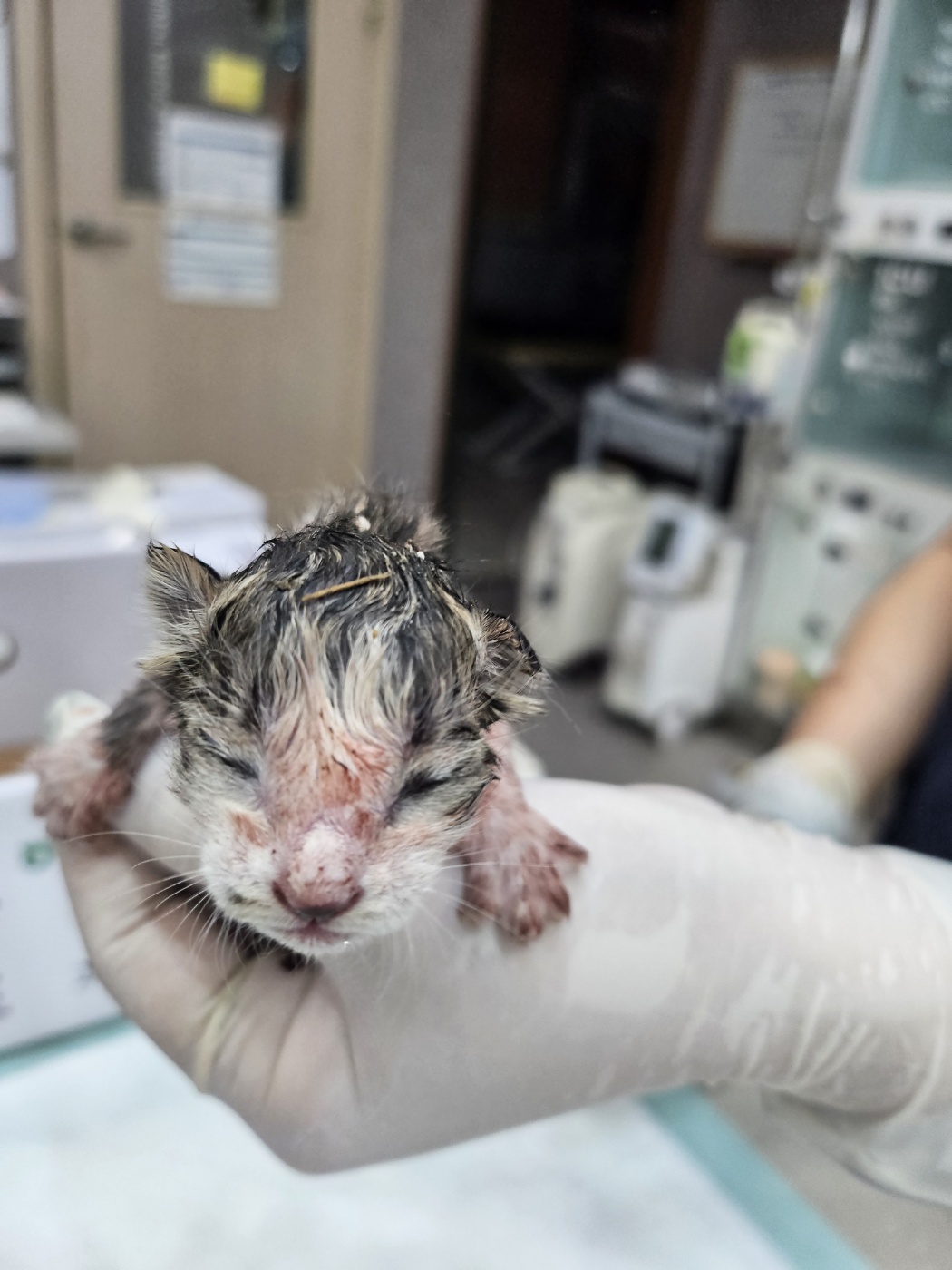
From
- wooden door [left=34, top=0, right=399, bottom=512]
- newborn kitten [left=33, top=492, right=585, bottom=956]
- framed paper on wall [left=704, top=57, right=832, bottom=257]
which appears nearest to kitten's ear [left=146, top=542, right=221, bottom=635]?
newborn kitten [left=33, top=492, right=585, bottom=956]

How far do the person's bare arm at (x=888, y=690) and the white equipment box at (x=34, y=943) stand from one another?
698mm

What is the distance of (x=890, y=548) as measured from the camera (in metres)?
1.80

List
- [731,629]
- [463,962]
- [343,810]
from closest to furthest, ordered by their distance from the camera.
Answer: [343,810], [463,962], [731,629]

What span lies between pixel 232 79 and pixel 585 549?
1.67m

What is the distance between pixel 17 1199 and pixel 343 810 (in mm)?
653

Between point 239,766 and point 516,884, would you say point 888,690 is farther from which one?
point 239,766

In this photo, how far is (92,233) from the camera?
0.65 m

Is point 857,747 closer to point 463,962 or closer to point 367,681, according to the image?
point 463,962

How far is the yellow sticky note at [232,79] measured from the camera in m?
0.55

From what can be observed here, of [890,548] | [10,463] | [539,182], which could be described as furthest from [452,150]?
[890,548]

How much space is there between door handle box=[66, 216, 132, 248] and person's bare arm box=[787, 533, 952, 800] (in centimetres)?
73

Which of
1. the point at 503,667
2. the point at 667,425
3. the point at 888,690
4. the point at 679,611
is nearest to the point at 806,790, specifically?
the point at 888,690

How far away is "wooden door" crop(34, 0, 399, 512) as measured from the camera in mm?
566

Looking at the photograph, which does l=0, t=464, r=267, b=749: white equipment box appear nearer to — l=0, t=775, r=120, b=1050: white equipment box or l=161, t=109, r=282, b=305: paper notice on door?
l=0, t=775, r=120, b=1050: white equipment box
